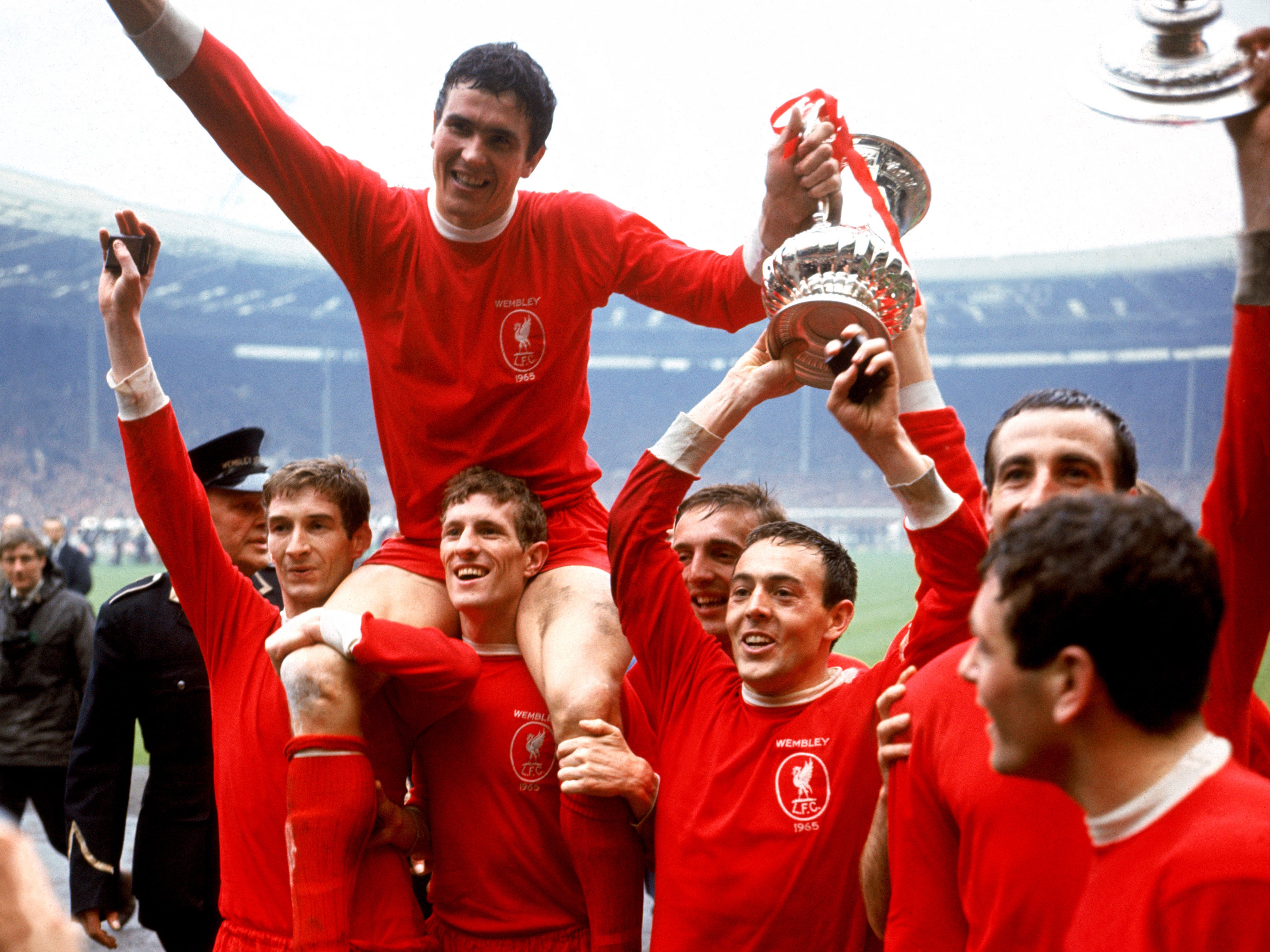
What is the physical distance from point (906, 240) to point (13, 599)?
5.14 m

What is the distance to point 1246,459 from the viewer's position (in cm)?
170

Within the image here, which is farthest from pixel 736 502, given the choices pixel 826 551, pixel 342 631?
pixel 342 631

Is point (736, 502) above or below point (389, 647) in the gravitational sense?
above

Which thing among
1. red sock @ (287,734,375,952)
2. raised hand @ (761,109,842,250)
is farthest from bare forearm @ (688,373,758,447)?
red sock @ (287,734,375,952)

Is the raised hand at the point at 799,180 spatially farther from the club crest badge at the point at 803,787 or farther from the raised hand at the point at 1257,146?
the club crest badge at the point at 803,787

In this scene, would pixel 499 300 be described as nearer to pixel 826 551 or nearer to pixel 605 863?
pixel 826 551

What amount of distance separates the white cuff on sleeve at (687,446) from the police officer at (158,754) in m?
1.67

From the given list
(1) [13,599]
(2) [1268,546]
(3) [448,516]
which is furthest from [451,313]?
(1) [13,599]

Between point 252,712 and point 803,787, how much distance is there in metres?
1.29

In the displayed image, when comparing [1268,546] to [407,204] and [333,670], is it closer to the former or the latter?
[333,670]

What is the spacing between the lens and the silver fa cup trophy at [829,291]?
6.52 feet

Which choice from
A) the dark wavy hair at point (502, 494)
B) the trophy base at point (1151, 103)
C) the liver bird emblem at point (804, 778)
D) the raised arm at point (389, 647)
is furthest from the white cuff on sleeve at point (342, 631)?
the trophy base at point (1151, 103)

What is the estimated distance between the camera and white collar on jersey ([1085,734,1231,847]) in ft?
3.84

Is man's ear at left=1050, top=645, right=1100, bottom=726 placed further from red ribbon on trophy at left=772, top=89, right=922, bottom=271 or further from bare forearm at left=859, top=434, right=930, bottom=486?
red ribbon on trophy at left=772, top=89, right=922, bottom=271
